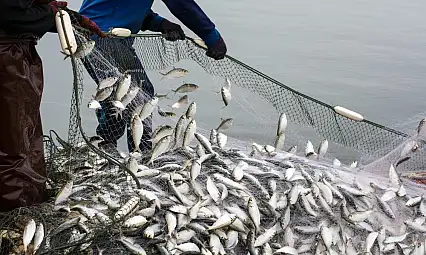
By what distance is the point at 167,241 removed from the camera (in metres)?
3.44

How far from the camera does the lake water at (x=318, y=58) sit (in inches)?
314

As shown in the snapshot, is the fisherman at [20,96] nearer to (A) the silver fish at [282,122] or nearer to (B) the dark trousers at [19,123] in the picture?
(B) the dark trousers at [19,123]

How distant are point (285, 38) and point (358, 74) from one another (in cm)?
277

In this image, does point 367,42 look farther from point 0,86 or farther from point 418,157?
point 0,86

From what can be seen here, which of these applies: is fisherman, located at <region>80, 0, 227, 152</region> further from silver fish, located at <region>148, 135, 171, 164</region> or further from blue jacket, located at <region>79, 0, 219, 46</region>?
silver fish, located at <region>148, 135, 171, 164</region>

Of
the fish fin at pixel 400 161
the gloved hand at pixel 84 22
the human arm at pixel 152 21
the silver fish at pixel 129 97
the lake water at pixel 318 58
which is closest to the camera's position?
the gloved hand at pixel 84 22

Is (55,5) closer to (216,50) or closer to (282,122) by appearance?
(216,50)

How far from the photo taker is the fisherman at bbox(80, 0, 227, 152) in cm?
477

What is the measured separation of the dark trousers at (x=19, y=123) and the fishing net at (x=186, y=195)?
0.38ft

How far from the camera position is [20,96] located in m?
3.30

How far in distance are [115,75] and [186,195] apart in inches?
44.8

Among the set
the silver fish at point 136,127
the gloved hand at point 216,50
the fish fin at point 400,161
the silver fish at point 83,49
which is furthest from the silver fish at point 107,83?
the fish fin at point 400,161

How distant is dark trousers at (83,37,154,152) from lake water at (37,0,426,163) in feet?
1.90

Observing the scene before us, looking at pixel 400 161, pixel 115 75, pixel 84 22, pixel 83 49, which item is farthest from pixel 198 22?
pixel 400 161
